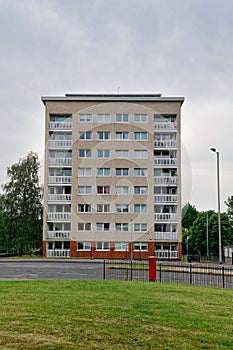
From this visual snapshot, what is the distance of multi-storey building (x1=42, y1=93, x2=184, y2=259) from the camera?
5594cm

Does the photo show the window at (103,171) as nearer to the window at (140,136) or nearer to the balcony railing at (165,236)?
the window at (140,136)

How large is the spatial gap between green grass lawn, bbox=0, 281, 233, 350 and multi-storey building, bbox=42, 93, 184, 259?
135ft

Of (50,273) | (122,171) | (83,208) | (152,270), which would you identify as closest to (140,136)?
(122,171)

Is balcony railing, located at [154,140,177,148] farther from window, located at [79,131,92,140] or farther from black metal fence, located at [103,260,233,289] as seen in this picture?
black metal fence, located at [103,260,233,289]

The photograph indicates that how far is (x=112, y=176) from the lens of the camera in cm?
5616

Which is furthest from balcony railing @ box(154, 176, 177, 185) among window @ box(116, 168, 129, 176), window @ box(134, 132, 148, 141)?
window @ box(134, 132, 148, 141)

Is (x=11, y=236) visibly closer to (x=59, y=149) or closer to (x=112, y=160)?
(x=59, y=149)

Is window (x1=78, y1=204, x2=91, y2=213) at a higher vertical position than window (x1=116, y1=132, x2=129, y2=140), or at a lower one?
lower

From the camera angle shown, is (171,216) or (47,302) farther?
(171,216)

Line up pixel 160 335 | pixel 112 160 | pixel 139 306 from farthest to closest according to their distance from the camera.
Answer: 1. pixel 112 160
2. pixel 139 306
3. pixel 160 335

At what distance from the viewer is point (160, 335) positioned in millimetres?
8258

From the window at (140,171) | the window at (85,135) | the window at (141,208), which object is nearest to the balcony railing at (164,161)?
the window at (140,171)

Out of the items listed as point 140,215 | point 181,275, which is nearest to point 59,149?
point 140,215

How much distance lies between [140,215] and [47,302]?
45.2 metres
